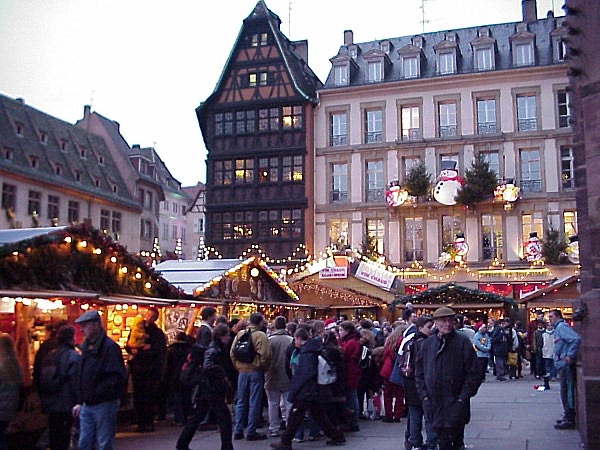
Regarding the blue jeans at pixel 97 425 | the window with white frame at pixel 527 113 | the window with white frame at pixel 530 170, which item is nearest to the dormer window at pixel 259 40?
the window with white frame at pixel 527 113

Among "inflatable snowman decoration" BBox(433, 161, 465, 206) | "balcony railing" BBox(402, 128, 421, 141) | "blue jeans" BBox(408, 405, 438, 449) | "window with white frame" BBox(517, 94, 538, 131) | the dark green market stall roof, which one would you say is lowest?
"blue jeans" BBox(408, 405, 438, 449)

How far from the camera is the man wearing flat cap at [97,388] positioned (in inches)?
262

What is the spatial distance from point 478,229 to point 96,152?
22.9 metres

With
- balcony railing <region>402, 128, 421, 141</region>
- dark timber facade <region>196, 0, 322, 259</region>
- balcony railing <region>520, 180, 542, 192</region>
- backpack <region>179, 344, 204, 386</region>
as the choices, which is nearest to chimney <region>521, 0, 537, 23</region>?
balcony railing <region>402, 128, 421, 141</region>

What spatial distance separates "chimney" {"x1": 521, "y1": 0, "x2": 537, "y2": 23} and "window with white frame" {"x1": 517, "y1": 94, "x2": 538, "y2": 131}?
5.13 meters

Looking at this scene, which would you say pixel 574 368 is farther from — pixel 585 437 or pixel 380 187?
pixel 380 187

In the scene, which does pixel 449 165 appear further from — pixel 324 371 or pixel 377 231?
pixel 324 371

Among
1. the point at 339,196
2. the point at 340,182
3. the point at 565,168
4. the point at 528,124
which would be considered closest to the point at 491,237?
the point at 565,168

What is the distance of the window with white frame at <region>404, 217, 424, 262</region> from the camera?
3409cm

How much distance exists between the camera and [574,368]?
10406 millimetres

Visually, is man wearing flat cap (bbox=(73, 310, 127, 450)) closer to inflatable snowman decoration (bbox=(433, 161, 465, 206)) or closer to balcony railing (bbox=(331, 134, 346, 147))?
inflatable snowman decoration (bbox=(433, 161, 465, 206))

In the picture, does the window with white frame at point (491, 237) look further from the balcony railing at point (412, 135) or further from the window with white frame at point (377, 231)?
the balcony railing at point (412, 135)

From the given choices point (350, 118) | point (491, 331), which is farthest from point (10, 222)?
point (491, 331)

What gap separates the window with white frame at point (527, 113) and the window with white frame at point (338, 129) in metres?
7.73
